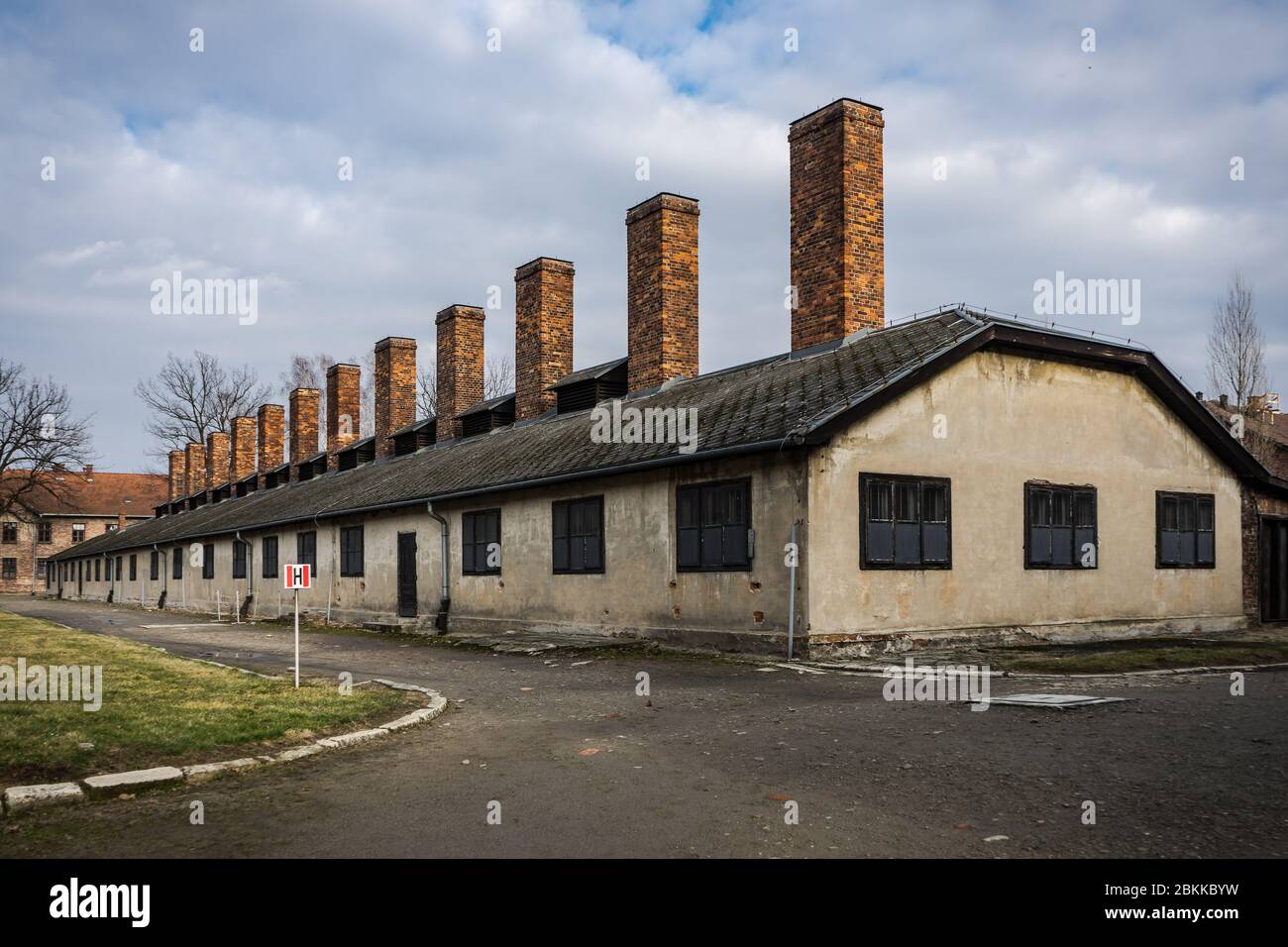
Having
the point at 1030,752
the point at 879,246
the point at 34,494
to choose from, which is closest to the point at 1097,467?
the point at 879,246

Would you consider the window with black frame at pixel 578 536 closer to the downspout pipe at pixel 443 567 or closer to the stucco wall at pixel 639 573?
the stucco wall at pixel 639 573

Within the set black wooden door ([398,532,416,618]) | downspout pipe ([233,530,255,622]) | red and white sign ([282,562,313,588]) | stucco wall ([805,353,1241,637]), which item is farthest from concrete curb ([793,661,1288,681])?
downspout pipe ([233,530,255,622])

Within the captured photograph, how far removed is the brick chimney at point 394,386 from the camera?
35906mm

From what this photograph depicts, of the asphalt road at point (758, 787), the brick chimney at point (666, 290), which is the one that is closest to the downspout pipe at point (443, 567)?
the brick chimney at point (666, 290)

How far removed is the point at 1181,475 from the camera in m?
18.5

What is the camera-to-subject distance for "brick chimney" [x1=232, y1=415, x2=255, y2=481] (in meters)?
50.7

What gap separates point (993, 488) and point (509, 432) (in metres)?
13.8

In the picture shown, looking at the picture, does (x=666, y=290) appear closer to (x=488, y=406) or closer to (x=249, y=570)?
Result: (x=488, y=406)

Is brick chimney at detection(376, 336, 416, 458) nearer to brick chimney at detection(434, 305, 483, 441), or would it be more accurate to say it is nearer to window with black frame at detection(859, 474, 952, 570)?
brick chimney at detection(434, 305, 483, 441)

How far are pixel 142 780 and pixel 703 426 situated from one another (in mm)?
10969

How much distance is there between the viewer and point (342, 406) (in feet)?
137

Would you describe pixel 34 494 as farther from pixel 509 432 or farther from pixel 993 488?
pixel 993 488

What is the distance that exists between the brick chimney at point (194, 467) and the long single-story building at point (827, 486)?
3705 cm
